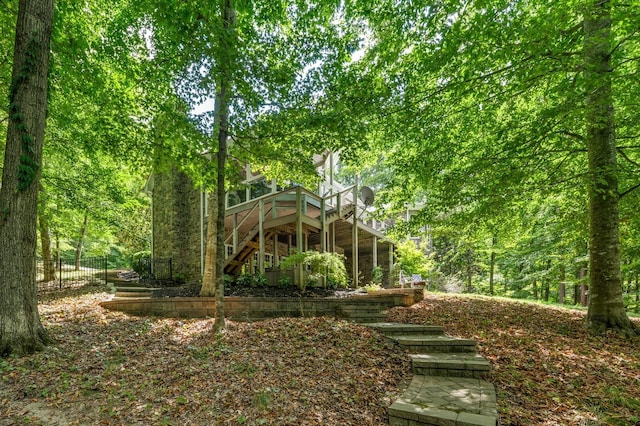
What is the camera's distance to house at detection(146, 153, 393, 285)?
994 cm

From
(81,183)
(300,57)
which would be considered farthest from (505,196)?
(81,183)

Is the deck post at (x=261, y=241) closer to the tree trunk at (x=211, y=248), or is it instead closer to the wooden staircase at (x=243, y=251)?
the wooden staircase at (x=243, y=251)

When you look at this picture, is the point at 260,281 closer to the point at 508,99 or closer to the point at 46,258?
the point at 508,99

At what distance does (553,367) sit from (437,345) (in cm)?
142

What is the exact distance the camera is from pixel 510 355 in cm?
452

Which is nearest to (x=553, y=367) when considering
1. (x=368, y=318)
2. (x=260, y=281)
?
(x=368, y=318)

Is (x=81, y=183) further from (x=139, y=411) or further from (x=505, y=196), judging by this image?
(x=505, y=196)

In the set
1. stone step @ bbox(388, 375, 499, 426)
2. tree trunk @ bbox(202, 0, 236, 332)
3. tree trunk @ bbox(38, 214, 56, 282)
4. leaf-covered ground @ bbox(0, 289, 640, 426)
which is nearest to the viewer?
stone step @ bbox(388, 375, 499, 426)

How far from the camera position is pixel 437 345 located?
480 centimetres

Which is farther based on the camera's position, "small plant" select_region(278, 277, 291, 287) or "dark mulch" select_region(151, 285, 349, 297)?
"small plant" select_region(278, 277, 291, 287)

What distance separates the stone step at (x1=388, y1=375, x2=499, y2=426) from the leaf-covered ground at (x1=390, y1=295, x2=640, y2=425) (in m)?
0.19

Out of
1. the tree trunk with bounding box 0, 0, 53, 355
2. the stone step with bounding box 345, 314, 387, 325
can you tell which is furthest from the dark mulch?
the tree trunk with bounding box 0, 0, 53, 355

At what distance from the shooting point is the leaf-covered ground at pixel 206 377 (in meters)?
2.99

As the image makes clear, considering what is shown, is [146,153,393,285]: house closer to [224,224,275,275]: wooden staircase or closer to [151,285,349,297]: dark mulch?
[224,224,275,275]: wooden staircase
